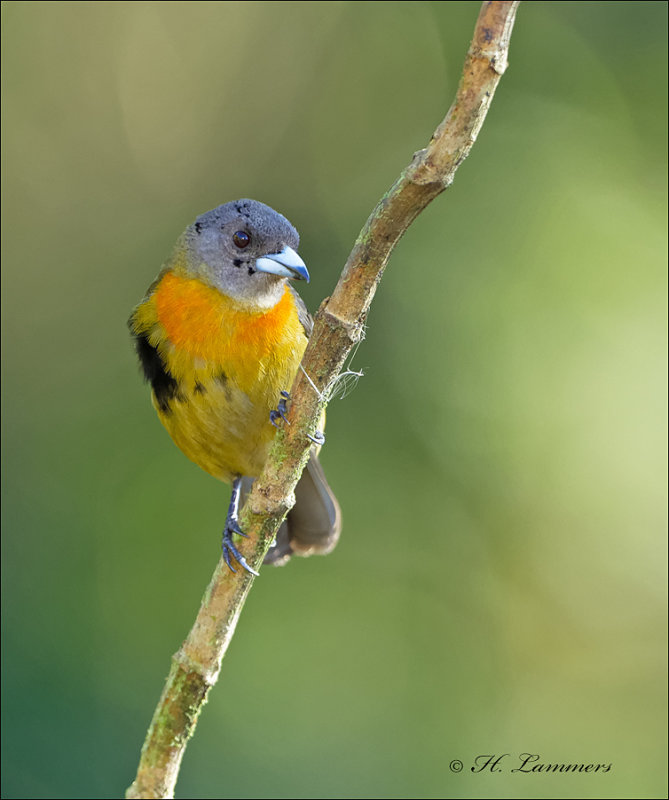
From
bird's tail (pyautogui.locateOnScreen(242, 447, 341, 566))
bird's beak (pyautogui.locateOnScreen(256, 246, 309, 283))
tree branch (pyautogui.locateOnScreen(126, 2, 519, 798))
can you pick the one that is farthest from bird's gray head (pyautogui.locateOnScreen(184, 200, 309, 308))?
tree branch (pyautogui.locateOnScreen(126, 2, 519, 798))

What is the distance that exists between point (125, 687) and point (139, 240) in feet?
9.21

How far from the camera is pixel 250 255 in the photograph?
342cm

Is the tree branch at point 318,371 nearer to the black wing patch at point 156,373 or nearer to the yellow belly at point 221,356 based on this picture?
the yellow belly at point 221,356

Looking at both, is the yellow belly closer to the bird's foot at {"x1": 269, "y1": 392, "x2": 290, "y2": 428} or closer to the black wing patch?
the black wing patch

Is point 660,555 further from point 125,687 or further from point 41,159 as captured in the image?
point 41,159

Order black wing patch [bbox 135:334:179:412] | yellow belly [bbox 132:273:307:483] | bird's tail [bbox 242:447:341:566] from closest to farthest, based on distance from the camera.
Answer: yellow belly [bbox 132:273:307:483] → black wing patch [bbox 135:334:179:412] → bird's tail [bbox 242:447:341:566]

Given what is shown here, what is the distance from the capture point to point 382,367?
18.4 feet

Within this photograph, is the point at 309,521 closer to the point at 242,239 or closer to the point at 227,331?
the point at 227,331

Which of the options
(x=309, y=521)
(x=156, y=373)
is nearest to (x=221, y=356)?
(x=156, y=373)

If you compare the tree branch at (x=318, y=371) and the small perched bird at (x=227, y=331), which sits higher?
the small perched bird at (x=227, y=331)

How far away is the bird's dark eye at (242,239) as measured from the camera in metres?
3.45

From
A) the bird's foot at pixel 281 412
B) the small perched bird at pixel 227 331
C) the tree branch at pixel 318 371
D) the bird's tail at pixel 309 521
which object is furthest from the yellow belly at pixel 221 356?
the tree branch at pixel 318 371

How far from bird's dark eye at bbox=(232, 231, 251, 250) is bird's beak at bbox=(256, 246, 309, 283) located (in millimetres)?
105

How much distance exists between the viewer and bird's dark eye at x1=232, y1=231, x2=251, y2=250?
3447 millimetres
